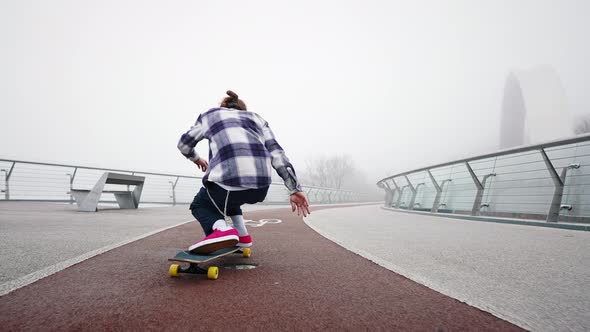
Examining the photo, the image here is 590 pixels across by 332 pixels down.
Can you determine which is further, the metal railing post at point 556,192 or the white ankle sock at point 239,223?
the metal railing post at point 556,192

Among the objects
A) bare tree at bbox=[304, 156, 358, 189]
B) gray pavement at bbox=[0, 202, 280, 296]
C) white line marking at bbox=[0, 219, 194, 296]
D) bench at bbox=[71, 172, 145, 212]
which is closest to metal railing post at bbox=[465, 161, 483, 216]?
gray pavement at bbox=[0, 202, 280, 296]

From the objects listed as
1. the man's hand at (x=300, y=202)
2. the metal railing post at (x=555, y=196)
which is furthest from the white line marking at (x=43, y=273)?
the metal railing post at (x=555, y=196)

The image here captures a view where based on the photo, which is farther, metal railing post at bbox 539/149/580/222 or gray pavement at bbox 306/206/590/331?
metal railing post at bbox 539/149/580/222

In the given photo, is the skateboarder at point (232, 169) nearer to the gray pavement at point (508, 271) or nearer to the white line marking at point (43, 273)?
the white line marking at point (43, 273)

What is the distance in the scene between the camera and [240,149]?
2.25 metres

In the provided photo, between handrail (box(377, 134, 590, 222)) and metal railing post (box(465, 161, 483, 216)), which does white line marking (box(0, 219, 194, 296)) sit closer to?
handrail (box(377, 134, 590, 222))

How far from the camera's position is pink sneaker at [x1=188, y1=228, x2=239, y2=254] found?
204cm

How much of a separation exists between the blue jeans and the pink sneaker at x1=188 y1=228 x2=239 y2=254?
0.19m

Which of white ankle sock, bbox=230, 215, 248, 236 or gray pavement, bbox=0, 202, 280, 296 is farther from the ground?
white ankle sock, bbox=230, 215, 248, 236

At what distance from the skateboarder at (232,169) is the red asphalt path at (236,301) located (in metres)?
0.41

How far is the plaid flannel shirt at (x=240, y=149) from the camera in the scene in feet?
7.25

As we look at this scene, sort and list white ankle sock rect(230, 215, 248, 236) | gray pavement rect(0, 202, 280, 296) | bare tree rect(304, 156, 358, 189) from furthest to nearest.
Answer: bare tree rect(304, 156, 358, 189) → white ankle sock rect(230, 215, 248, 236) → gray pavement rect(0, 202, 280, 296)

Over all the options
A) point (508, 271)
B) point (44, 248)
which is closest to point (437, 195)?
point (508, 271)

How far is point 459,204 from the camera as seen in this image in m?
8.14
